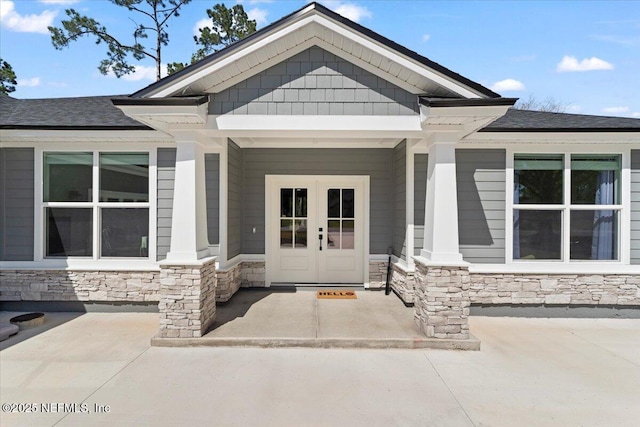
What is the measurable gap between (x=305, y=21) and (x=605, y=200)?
5737 mm

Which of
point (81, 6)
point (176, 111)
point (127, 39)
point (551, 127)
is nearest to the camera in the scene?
point (176, 111)

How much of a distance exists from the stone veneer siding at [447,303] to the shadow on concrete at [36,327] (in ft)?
18.1

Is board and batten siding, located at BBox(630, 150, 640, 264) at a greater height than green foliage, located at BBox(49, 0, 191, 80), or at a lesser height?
lesser

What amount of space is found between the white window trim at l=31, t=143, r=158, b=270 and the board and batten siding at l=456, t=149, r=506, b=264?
17.5 feet

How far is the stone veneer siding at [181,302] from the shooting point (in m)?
4.47

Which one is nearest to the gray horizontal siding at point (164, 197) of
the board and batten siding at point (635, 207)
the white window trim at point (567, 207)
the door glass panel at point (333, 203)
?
the door glass panel at point (333, 203)

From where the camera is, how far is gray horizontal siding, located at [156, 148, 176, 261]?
234 inches

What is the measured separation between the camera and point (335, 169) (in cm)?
700

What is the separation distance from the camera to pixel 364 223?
7090 millimetres

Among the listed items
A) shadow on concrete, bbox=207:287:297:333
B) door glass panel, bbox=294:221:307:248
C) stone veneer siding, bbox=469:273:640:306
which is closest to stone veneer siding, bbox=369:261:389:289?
door glass panel, bbox=294:221:307:248

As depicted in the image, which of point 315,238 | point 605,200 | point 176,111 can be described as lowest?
point 315,238

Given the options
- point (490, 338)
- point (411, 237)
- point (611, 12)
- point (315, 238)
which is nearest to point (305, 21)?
point (411, 237)

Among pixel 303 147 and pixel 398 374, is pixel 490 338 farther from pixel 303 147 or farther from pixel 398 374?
pixel 303 147

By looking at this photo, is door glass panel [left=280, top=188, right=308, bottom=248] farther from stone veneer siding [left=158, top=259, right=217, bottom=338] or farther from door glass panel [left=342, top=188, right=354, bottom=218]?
stone veneer siding [left=158, top=259, right=217, bottom=338]
